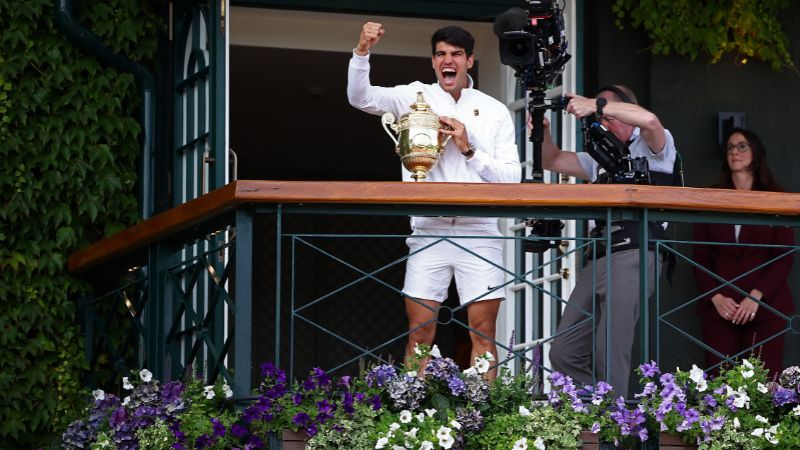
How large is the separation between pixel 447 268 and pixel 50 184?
2.02 m

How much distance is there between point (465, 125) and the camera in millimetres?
5855

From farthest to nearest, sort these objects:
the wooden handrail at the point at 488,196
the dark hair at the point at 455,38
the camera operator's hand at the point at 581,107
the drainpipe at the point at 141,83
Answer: the drainpipe at the point at 141,83 < the dark hair at the point at 455,38 < the camera operator's hand at the point at 581,107 < the wooden handrail at the point at 488,196

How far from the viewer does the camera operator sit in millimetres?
5523

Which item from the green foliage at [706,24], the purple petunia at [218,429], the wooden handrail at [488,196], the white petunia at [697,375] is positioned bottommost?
the purple petunia at [218,429]

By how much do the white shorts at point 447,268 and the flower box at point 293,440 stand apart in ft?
3.43

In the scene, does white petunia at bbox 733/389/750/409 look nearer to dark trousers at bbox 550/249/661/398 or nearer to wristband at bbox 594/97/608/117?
dark trousers at bbox 550/249/661/398

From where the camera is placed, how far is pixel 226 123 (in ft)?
21.9

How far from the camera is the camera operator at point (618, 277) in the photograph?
552 centimetres

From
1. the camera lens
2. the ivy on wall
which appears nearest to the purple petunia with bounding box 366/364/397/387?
the camera lens

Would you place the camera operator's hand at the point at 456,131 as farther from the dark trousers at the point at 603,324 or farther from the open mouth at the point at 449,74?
the dark trousers at the point at 603,324

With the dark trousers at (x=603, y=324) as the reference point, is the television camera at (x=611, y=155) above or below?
above

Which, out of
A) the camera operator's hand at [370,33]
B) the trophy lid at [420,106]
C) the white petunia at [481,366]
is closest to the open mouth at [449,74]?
the trophy lid at [420,106]

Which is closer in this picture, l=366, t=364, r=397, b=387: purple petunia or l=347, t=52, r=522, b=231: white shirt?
A: l=366, t=364, r=397, b=387: purple petunia

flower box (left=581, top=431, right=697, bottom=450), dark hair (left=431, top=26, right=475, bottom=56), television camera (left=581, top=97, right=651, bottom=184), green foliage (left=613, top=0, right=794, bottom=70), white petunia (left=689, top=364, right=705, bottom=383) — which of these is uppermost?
green foliage (left=613, top=0, right=794, bottom=70)
